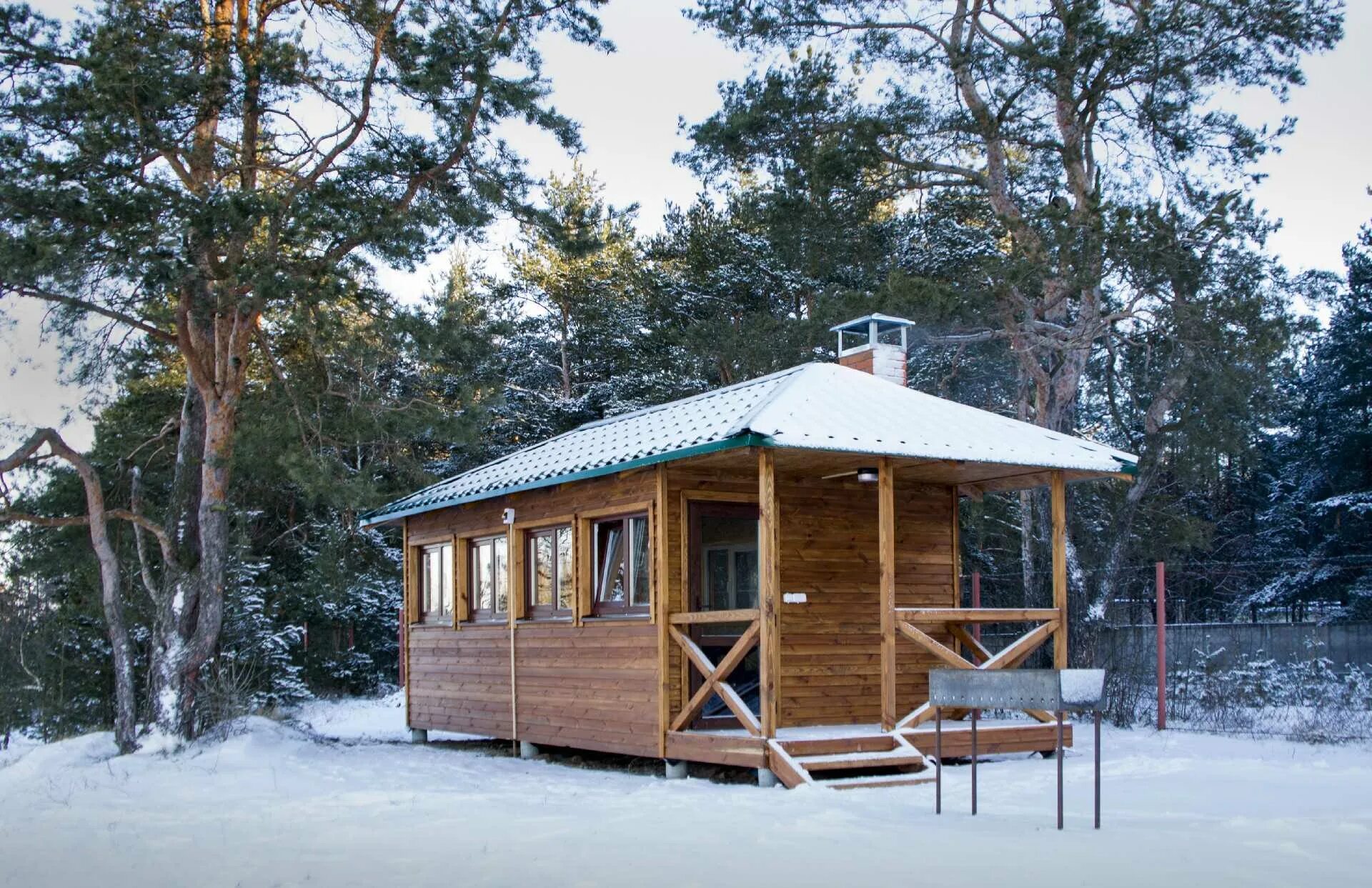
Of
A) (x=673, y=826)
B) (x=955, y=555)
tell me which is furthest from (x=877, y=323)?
(x=673, y=826)

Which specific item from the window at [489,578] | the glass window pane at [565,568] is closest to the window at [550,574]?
the glass window pane at [565,568]

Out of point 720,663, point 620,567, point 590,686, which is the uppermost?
point 620,567

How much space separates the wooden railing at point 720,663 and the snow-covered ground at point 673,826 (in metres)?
0.50

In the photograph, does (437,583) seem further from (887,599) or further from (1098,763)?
(1098,763)

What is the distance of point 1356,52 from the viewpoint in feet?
57.8

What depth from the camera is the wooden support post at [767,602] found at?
959 centimetres

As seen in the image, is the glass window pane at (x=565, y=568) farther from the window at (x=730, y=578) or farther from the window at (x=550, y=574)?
the window at (x=730, y=578)

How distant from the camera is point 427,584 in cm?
1573

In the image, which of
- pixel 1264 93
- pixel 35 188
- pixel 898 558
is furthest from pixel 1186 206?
pixel 35 188

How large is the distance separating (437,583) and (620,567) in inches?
172

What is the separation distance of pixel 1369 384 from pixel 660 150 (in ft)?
50.3

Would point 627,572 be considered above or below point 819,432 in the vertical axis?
below

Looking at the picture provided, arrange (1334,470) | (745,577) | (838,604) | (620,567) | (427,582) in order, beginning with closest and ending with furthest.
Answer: (838,604), (620,567), (745,577), (427,582), (1334,470)

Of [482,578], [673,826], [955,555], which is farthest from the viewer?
[482,578]
